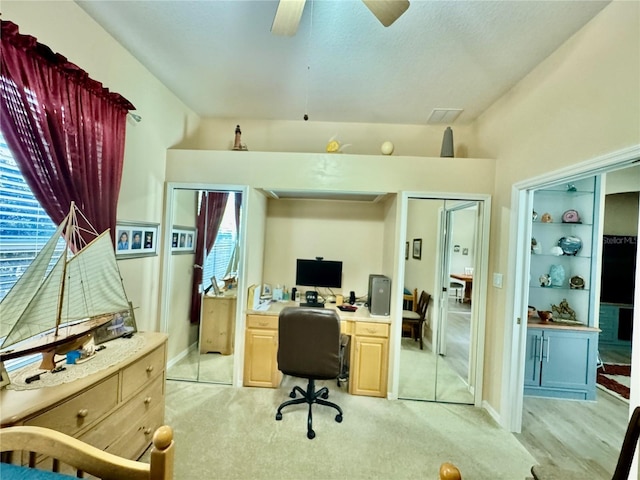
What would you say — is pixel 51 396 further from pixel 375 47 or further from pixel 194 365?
pixel 375 47

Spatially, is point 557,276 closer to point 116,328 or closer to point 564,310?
point 564,310

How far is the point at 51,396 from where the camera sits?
4.17 feet

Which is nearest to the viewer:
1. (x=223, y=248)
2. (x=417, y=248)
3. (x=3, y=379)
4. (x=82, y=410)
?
(x=3, y=379)

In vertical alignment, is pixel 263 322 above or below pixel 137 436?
above

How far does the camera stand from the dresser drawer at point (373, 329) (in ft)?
9.28

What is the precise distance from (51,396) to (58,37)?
213cm

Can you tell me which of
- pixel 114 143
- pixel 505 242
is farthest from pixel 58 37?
pixel 505 242

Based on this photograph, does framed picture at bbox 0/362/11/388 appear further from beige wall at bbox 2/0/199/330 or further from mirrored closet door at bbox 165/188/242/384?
mirrored closet door at bbox 165/188/242/384

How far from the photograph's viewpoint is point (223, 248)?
3.09 metres

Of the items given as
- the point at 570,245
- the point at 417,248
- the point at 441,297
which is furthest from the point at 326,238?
the point at 570,245

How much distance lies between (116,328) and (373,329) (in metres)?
2.21

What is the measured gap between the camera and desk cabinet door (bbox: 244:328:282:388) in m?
2.88

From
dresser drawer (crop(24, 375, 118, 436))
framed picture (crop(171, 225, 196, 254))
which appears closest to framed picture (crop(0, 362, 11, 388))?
dresser drawer (crop(24, 375, 118, 436))

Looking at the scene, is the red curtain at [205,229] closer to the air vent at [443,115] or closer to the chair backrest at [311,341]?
the chair backrest at [311,341]
